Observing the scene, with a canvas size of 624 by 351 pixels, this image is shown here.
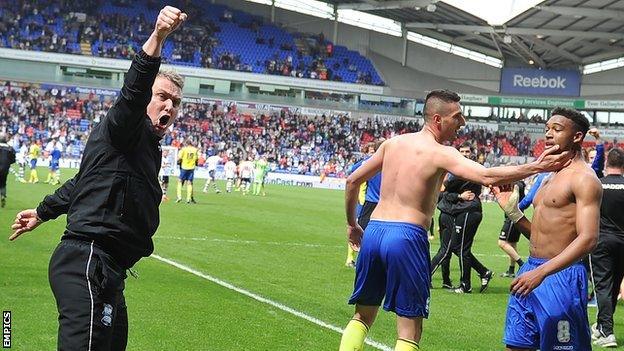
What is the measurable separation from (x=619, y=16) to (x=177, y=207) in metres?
36.5

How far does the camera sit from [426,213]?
629cm

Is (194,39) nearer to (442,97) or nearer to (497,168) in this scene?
(442,97)

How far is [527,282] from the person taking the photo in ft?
19.1

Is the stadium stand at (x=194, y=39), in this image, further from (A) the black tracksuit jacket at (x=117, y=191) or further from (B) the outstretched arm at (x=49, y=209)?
(A) the black tracksuit jacket at (x=117, y=191)

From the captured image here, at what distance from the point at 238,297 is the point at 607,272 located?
438cm

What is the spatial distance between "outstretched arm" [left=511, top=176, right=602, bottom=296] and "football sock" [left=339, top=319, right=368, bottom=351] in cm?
115

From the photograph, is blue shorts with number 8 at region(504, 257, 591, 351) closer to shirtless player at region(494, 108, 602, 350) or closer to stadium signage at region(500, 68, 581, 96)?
shirtless player at region(494, 108, 602, 350)

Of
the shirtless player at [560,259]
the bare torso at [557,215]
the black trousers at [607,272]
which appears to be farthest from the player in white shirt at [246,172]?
the shirtless player at [560,259]

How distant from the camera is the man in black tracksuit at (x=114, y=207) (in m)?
4.40

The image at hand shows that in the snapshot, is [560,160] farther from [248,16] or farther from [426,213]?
[248,16]

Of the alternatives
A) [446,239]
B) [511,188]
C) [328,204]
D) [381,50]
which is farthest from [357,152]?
[511,188]

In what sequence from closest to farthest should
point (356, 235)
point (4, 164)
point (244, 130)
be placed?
1. point (356, 235)
2. point (4, 164)
3. point (244, 130)

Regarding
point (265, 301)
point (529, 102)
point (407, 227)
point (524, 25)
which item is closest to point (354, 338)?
point (407, 227)

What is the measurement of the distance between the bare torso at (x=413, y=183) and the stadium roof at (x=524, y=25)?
48.7 m
